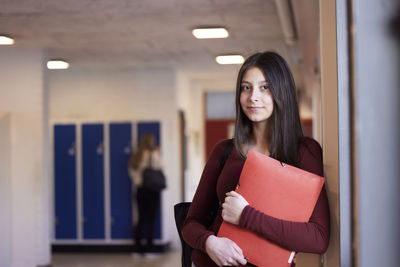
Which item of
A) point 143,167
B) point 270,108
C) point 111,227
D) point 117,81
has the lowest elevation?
point 111,227

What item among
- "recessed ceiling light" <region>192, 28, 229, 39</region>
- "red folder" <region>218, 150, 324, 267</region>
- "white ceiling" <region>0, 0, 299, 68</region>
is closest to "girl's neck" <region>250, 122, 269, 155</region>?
"red folder" <region>218, 150, 324, 267</region>

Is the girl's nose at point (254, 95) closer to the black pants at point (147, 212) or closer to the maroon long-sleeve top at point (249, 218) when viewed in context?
the maroon long-sleeve top at point (249, 218)

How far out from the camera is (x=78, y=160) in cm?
685

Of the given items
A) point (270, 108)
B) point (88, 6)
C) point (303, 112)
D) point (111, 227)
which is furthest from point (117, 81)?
point (303, 112)

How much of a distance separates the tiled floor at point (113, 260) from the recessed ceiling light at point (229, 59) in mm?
2426

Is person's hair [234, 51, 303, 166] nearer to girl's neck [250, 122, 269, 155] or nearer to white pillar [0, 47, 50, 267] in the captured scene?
girl's neck [250, 122, 269, 155]

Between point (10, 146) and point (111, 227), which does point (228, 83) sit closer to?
point (111, 227)

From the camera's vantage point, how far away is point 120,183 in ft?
22.3

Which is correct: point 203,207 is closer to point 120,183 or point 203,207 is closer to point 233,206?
point 233,206

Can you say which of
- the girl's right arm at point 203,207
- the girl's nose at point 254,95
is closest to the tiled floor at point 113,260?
the girl's right arm at point 203,207

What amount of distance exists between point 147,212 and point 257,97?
16.7 feet

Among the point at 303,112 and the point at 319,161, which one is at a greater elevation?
the point at 303,112

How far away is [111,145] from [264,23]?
3008 mm

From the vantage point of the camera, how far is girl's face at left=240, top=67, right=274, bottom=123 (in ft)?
5.39
